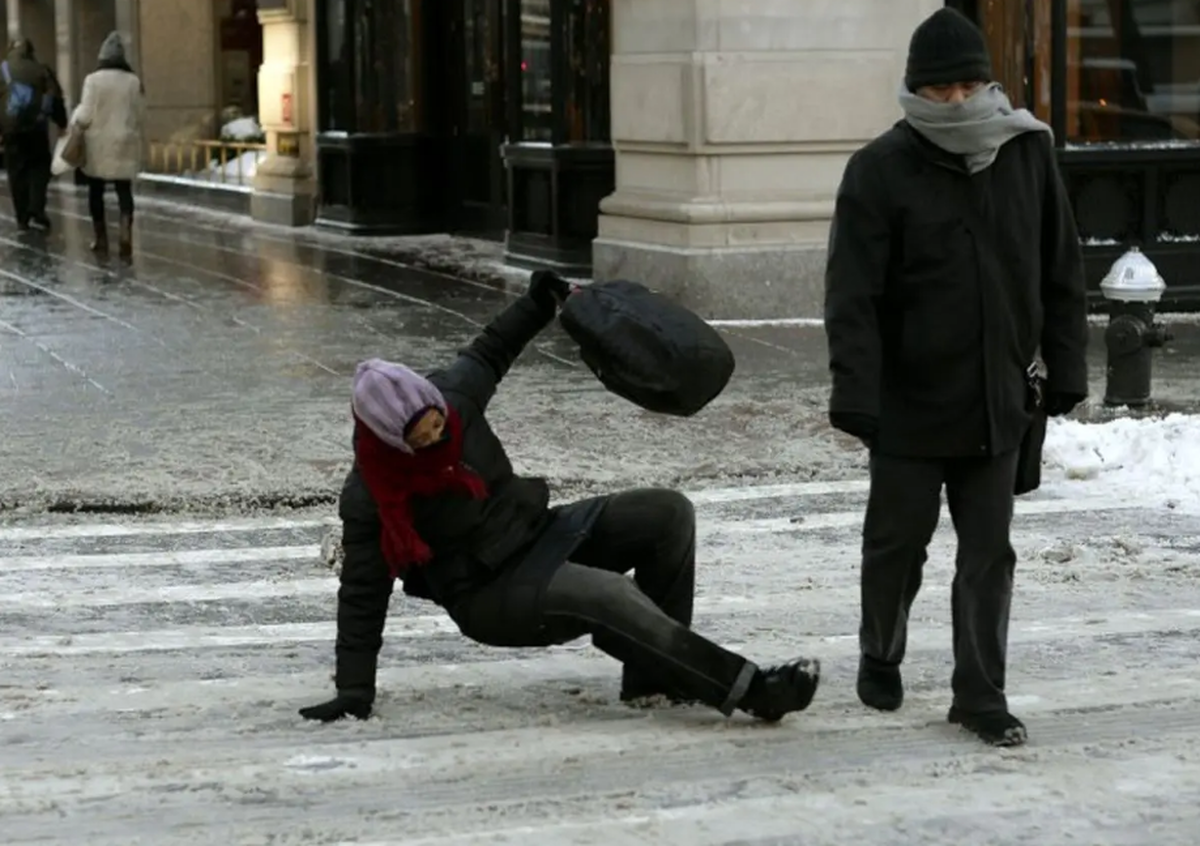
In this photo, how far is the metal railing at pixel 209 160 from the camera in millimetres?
26953

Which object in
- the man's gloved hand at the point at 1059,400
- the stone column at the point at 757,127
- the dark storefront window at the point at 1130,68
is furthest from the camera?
the dark storefront window at the point at 1130,68

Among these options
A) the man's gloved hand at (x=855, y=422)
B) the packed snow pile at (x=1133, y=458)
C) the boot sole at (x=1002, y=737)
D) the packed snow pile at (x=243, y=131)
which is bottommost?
the boot sole at (x=1002, y=737)

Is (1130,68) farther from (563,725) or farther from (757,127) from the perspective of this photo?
(563,725)

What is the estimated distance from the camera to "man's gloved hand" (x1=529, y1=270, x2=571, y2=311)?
6234 mm

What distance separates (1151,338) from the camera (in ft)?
38.6

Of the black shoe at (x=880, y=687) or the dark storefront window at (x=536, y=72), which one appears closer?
the black shoe at (x=880, y=687)

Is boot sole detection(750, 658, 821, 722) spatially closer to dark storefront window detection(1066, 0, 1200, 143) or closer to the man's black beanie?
the man's black beanie

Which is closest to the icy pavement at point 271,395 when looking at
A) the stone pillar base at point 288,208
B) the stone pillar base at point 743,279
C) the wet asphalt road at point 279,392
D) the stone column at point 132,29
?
the wet asphalt road at point 279,392

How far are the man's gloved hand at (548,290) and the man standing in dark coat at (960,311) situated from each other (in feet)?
2.27

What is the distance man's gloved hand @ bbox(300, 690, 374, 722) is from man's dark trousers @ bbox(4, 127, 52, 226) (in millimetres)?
19078

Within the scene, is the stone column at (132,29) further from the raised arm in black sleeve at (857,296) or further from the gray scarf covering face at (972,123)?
the gray scarf covering face at (972,123)

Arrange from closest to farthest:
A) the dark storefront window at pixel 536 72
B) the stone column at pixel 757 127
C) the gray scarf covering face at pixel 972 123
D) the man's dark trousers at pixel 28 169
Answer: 1. the gray scarf covering face at pixel 972 123
2. the stone column at pixel 757 127
3. the dark storefront window at pixel 536 72
4. the man's dark trousers at pixel 28 169

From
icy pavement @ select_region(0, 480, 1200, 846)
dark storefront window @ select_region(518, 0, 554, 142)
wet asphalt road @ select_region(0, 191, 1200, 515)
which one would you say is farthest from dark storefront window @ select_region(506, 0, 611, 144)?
icy pavement @ select_region(0, 480, 1200, 846)

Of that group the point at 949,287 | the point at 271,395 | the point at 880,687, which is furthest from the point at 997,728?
the point at 271,395
